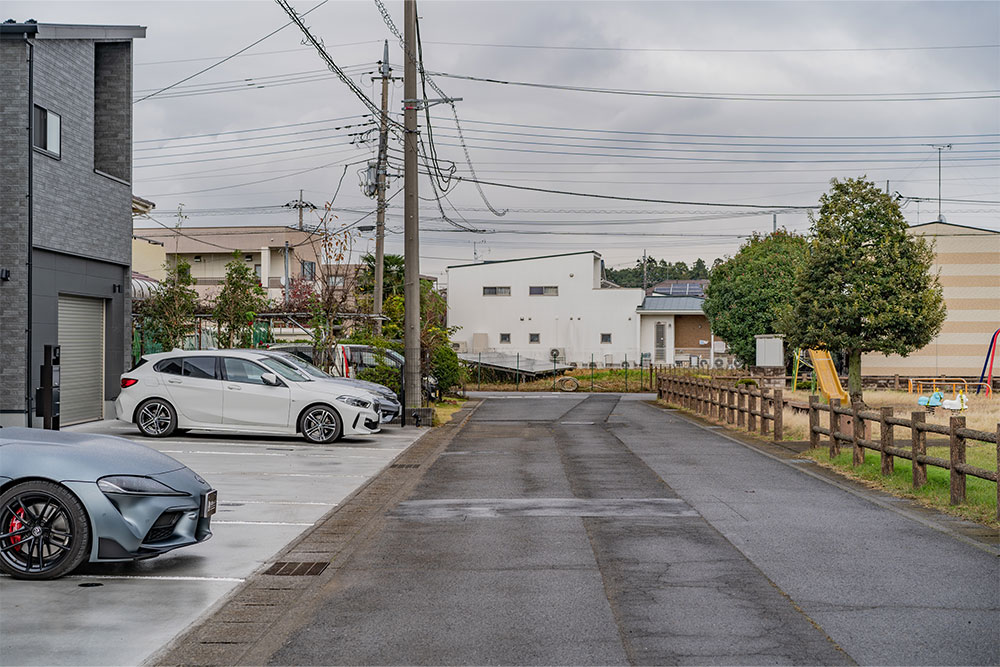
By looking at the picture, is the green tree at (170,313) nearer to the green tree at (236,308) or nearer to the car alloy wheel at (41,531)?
the green tree at (236,308)

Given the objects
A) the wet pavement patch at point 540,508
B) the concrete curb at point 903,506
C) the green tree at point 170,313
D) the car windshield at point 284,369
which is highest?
the green tree at point 170,313

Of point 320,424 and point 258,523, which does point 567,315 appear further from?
point 258,523

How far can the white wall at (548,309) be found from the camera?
59.8m

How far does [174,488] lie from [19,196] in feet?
35.8

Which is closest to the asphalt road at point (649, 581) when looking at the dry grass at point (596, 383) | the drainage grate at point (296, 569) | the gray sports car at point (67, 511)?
the drainage grate at point (296, 569)

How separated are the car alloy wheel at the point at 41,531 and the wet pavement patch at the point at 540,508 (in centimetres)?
389

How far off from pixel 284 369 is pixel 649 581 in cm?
1182

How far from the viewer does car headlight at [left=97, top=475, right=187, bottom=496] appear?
24.3 ft

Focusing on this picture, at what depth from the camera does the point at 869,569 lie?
795cm

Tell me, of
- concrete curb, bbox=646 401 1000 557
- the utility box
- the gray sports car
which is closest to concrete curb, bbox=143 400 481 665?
the gray sports car

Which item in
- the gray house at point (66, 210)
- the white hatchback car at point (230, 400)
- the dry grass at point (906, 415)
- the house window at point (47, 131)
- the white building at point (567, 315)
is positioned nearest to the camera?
the gray house at point (66, 210)

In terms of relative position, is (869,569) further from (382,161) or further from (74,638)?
(382,161)

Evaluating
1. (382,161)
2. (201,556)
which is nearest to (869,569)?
(201,556)

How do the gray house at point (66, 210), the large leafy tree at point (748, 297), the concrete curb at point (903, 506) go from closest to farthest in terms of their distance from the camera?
the concrete curb at point (903, 506)
the gray house at point (66, 210)
the large leafy tree at point (748, 297)
